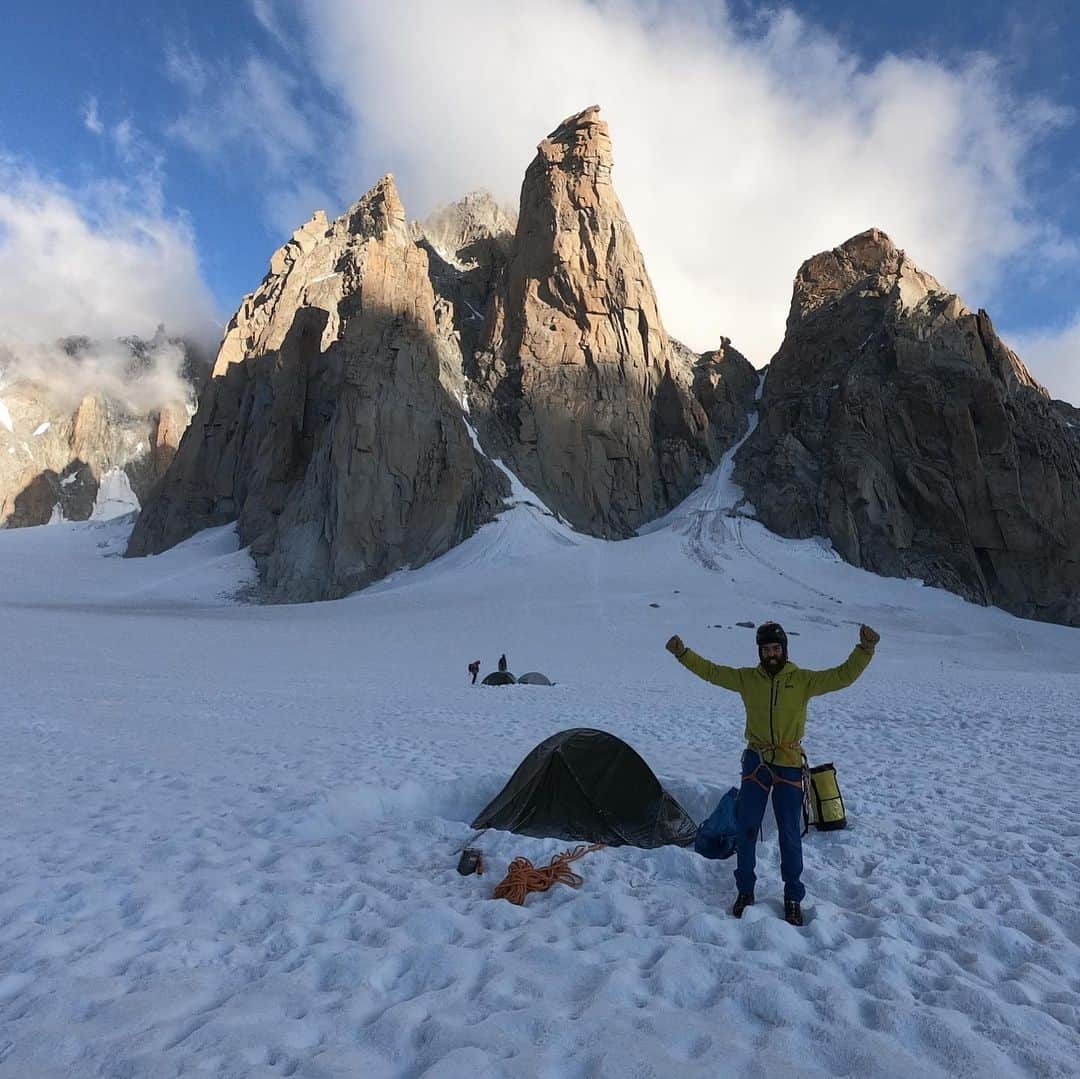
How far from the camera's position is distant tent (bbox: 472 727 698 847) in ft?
20.1

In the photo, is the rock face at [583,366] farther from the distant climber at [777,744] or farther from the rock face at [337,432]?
the distant climber at [777,744]

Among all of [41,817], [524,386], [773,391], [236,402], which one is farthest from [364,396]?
[41,817]

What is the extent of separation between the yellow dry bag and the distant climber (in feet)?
5.69

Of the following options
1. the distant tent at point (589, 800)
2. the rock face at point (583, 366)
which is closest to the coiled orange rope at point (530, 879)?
the distant tent at point (589, 800)

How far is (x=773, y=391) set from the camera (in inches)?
2453

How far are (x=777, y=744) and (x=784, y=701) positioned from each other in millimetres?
270

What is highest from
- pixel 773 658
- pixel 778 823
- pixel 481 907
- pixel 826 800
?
pixel 773 658

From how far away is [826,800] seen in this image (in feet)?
19.1

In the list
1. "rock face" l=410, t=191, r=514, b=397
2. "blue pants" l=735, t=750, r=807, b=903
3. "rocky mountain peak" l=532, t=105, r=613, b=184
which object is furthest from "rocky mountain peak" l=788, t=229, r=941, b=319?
"blue pants" l=735, t=750, r=807, b=903

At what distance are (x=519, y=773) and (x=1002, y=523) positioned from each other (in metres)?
51.8

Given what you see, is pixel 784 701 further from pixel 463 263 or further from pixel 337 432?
pixel 463 263

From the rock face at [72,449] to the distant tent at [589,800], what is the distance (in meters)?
103

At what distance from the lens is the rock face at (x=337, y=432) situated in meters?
44.5

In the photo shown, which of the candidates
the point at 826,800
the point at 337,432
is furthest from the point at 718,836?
the point at 337,432
